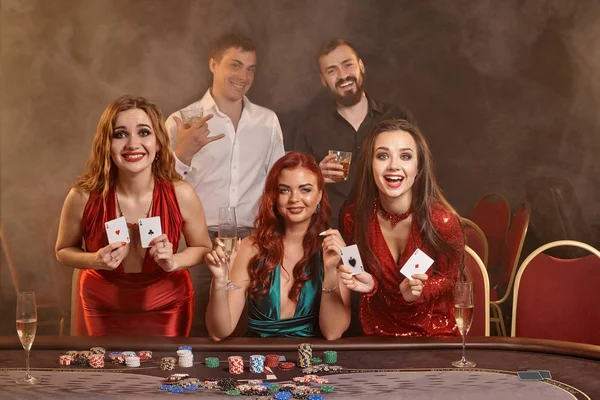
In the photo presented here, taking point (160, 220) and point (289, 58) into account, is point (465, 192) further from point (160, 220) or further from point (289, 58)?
point (160, 220)

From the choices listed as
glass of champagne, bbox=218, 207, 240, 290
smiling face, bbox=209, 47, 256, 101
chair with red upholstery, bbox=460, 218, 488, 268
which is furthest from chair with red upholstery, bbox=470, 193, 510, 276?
glass of champagne, bbox=218, 207, 240, 290

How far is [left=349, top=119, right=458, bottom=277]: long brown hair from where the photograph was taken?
333cm

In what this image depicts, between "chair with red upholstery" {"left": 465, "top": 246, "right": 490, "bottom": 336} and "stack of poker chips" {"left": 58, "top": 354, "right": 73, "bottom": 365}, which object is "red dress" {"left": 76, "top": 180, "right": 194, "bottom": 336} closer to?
"stack of poker chips" {"left": 58, "top": 354, "right": 73, "bottom": 365}

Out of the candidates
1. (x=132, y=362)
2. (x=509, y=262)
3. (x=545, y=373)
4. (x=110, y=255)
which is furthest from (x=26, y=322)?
(x=509, y=262)

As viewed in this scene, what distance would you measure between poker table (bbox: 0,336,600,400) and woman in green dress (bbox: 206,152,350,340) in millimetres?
430

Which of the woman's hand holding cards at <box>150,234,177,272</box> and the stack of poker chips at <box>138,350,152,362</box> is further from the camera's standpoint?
the woman's hand holding cards at <box>150,234,177,272</box>

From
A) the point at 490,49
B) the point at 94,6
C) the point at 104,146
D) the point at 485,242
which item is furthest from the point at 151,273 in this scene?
the point at 490,49

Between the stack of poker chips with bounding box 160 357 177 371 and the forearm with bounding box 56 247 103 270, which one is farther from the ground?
the forearm with bounding box 56 247 103 270

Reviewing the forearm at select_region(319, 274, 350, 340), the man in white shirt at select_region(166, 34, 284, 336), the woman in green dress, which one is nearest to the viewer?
the forearm at select_region(319, 274, 350, 340)

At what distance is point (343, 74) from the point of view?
4.14 metres

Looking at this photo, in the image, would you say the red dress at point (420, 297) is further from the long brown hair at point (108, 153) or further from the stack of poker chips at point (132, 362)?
the stack of poker chips at point (132, 362)

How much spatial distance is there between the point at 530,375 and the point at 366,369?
474 mm

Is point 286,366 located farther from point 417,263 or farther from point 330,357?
point 417,263

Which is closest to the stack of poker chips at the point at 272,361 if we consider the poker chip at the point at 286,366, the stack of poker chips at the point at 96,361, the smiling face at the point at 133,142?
the poker chip at the point at 286,366
